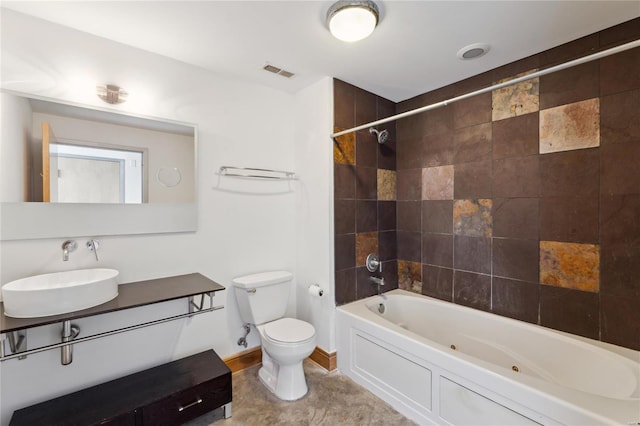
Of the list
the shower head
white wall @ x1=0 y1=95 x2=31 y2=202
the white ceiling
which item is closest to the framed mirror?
white wall @ x1=0 y1=95 x2=31 y2=202

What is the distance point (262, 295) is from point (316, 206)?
2.76 ft

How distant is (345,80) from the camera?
2.43 metres

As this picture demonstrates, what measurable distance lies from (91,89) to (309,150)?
5.03 feet

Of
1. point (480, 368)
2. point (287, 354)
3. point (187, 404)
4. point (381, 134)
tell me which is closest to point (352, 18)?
point (381, 134)

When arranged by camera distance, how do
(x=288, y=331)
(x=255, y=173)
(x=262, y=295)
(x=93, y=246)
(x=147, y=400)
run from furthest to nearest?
1. (x=255, y=173)
2. (x=262, y=295)
3. (x=288, y=331)
4. (x=93, y=246)
5. (x=147, y=400)

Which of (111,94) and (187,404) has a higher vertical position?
(111,94)

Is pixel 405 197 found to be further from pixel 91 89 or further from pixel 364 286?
pixel 91 89

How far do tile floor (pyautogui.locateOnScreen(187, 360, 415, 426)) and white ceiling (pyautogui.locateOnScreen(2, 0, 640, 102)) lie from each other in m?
2.39

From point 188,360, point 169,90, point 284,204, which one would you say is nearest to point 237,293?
point 188,360

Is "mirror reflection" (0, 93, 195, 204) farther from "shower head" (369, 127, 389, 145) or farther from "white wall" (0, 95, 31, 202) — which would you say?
"shower head" (369, 127, 389, 145)

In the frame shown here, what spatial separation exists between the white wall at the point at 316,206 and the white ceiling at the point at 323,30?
0.34 metres

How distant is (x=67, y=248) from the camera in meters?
1.66

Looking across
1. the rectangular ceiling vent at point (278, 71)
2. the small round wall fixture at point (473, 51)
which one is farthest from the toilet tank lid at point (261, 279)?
the small round wall fixture at point (473, 51)

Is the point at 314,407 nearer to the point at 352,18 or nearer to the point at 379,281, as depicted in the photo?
the point at 379,281
